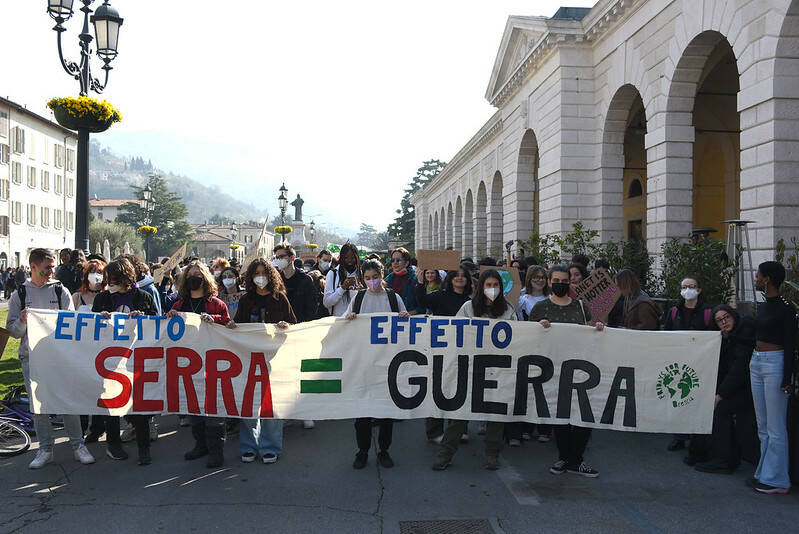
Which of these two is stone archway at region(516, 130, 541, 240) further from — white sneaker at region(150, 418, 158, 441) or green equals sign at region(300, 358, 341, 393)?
green equals sign at region(300, 358, 341, 393)

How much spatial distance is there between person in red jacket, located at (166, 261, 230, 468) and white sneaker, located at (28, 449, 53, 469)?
1.21 metres

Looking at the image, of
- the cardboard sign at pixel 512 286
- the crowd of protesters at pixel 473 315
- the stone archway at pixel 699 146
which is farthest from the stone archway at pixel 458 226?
the crowd of protesters at pixel 473 315

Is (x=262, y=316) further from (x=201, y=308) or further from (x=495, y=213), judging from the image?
(x=495, y=213)

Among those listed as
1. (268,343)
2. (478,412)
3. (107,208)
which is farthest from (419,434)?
(107,208)

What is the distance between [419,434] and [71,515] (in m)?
3.74

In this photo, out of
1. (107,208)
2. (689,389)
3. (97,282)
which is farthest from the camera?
(107,208)

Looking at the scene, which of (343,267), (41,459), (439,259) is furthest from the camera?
(439,259)

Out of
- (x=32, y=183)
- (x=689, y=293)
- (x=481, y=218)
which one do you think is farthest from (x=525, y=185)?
(x=32, y=183)

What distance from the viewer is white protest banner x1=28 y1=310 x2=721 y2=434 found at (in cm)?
631

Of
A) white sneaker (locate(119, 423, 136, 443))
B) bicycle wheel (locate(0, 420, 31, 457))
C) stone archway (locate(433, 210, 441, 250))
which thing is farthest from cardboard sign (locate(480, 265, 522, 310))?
stone archway (locate(433, 210, 441, 250))

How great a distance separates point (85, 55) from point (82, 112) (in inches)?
50.8

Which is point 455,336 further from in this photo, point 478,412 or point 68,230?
point 68,230

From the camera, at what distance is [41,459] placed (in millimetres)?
6254

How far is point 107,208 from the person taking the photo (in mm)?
147000
